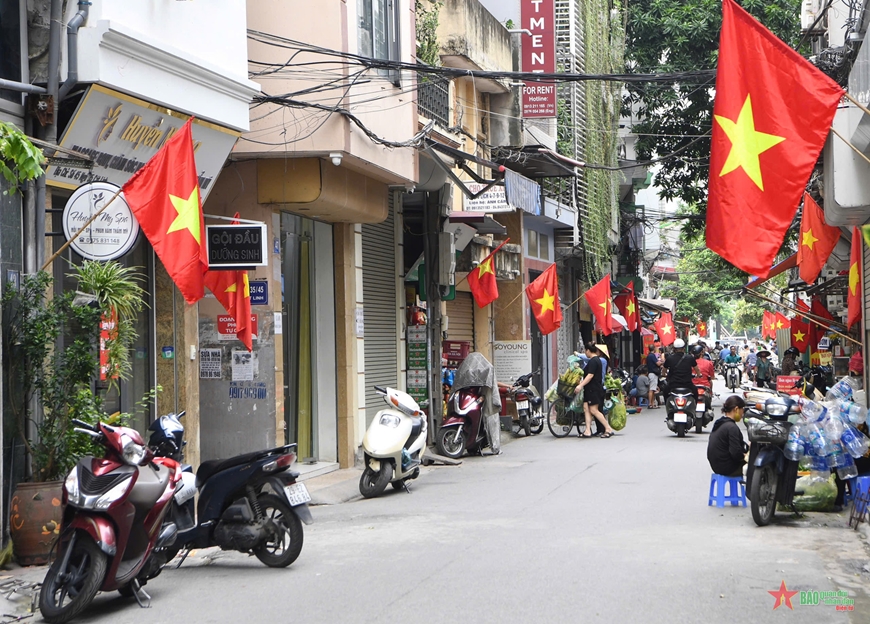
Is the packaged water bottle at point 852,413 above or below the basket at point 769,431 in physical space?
above

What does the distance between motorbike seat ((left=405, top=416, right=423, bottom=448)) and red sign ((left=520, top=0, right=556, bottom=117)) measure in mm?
11717

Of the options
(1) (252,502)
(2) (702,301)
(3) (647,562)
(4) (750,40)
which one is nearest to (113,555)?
(1) (252,502)

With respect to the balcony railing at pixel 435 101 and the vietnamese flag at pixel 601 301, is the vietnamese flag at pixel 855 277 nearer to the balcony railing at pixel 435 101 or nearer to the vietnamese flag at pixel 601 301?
the balcony railing at pixel 435 101

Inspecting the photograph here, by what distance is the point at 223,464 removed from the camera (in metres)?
8.12

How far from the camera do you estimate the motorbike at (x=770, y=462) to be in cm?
975

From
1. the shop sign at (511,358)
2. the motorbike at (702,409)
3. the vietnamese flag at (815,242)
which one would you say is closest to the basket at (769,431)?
the vietnamese flag at (815,242)

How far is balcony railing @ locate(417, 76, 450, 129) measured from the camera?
1838 centimetres

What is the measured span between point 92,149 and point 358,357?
6.82m

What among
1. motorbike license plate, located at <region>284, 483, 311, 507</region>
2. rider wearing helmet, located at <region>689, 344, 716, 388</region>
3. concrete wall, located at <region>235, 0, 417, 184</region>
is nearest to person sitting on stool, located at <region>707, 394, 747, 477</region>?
motorbike license plate, located at <region>284, 483, 311, 507</region>

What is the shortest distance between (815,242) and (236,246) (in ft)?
29.0

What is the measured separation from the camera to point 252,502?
805 cm

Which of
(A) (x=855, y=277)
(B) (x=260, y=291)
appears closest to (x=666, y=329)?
(A) (x=855, y=277)

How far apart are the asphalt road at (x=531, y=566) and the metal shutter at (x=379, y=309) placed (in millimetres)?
4469

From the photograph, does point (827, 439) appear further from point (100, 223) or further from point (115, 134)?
point (115, 134)
